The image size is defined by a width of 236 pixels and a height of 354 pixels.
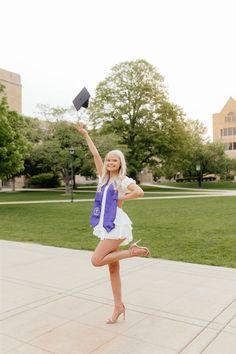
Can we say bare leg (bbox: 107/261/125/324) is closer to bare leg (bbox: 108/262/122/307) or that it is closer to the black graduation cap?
bare leg (bbox: 108/262/122/307)

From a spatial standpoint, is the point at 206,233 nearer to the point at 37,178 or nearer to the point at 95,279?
the point at 95,279

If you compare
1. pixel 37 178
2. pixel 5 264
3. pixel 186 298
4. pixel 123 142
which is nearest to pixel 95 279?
pixel 186 298

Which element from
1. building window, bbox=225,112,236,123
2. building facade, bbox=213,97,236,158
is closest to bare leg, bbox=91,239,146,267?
building facade, bbox=213,97,236,158

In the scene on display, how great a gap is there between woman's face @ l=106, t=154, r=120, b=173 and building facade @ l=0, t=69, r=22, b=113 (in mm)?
56866

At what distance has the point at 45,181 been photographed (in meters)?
50.0

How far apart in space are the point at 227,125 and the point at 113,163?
7932 cm

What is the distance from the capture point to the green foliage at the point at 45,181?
49.2m

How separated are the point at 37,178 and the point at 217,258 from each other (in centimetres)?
4412

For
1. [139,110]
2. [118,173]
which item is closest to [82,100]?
[118,173]

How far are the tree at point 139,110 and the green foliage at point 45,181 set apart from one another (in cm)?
1177

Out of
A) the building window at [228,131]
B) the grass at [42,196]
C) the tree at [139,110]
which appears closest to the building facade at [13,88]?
the tree at [139,110]

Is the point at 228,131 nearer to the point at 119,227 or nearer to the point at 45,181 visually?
the point at 45,181

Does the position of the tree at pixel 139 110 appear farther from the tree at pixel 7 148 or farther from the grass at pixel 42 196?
the tree at pixel 7 148

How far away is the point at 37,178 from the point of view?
1949 inches
